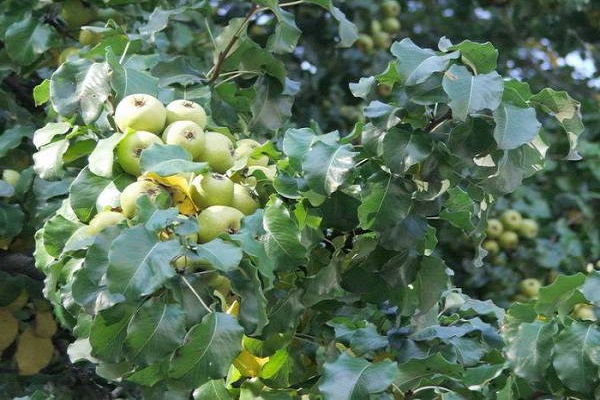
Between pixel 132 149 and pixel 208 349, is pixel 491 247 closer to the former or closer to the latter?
pixel 132 149

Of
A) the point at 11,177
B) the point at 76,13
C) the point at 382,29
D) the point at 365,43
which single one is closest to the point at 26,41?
the point at 76,13

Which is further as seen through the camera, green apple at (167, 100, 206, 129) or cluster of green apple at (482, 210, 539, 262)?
cluster of green apple at (482, 210, 539, 262)

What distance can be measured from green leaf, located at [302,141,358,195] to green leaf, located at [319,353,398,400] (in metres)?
0.20

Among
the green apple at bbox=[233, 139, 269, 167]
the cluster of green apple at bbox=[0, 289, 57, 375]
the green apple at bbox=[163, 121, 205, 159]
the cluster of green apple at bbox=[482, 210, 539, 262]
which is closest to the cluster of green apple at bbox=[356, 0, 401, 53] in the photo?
the cluster of green apple at bbox=[482, 210, 539, 262]

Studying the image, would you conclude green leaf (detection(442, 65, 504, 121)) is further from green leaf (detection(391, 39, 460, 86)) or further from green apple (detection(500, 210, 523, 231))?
green apple (detection(500, 210, 523, 231))

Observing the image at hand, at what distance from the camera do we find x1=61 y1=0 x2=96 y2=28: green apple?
94.7 inches

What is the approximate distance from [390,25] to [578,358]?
109 inches

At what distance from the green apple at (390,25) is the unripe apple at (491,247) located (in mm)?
827

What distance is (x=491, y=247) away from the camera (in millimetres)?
3568

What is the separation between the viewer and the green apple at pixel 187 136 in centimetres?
135

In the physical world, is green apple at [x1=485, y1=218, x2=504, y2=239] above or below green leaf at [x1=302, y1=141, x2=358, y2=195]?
below

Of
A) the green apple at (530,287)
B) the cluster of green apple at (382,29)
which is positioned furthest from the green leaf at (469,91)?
the cluster of green apple at (382,29)

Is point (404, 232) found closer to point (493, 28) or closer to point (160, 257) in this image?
point (160, 257)

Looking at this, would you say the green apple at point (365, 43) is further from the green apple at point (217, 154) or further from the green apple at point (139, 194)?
the green apple at point (139, 194)
